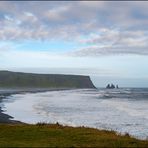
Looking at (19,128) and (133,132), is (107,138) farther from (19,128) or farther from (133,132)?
(133,132)

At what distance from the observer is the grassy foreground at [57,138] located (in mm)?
18203

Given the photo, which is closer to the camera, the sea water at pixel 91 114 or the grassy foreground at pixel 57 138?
the grassy foreground at pixel 57 138

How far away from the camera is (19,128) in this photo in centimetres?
2355

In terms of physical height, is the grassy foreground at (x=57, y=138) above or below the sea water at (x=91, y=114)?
above

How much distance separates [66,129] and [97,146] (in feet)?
18.8

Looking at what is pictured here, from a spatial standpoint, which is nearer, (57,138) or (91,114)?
(57,138)

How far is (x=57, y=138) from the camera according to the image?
20156 millimetres

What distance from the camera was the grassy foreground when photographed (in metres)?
18.2

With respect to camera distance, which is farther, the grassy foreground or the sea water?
the sea water

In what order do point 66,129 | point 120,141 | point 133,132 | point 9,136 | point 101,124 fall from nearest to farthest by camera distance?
point 120,141 → point 9,136 → point 66,129 → point 133,132 → point 101,124

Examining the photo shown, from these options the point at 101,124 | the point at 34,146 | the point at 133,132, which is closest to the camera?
the point at 34,146

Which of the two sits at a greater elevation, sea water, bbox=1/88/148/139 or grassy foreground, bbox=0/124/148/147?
grassy foreground, bbox=0/124/148/147

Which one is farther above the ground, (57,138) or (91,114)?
(57,138)

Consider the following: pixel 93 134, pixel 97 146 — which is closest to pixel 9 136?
pixel 93 134
